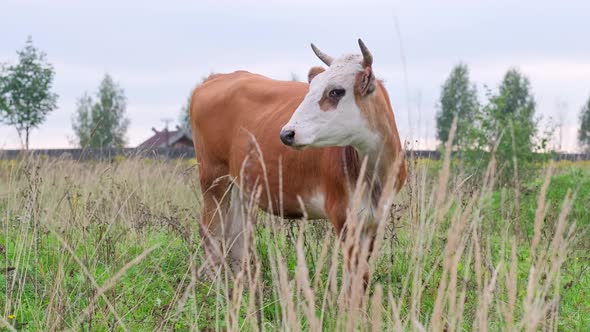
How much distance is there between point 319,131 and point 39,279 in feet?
8.22

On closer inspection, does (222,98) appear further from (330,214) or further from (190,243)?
(190,243)

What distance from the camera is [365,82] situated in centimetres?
430

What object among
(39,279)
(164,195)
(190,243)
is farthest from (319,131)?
(164,195)

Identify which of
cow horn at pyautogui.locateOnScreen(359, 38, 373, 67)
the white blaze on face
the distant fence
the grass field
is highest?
cow horn at pyautogui.locateOnScreen(359, 38, 373, 67)

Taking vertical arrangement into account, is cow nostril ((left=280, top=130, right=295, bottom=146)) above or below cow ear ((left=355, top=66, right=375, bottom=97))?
below

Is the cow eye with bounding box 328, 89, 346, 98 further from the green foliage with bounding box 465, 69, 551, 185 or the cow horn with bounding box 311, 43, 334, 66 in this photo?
the green foliage with bounding box 465, 69, 551, 185

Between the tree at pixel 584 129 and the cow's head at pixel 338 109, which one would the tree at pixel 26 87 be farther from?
the tree at pixel 584 129

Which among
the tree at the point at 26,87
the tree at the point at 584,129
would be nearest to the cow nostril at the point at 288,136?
the tree at the point at 26,87

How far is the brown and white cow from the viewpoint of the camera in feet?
14.0

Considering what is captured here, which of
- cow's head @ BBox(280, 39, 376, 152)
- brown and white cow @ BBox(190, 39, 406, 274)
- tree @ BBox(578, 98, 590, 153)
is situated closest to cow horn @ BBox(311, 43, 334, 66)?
brown and white cow @ BBox(190, 39, 406, 274)

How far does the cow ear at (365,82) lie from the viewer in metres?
4.30

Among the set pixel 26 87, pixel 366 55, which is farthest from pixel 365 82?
pixel 26 87

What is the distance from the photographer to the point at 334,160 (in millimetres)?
4738

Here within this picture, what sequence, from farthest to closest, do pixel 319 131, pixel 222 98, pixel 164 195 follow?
pixel 164 195 → pixel 222 98 → pixel 319 131
